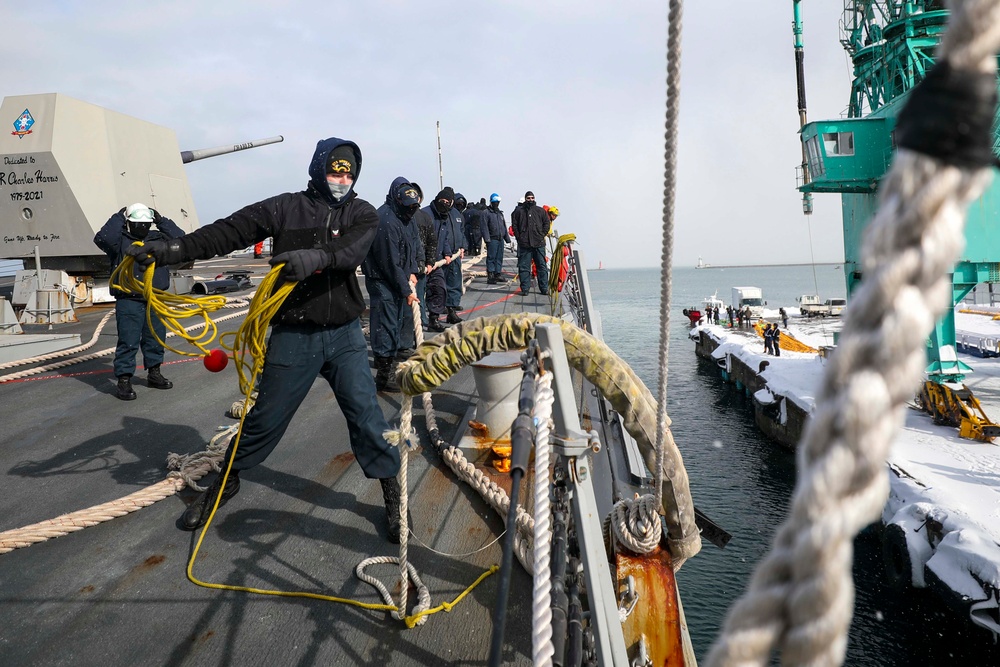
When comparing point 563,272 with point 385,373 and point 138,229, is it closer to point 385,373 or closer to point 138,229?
point 385,373

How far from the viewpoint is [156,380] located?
6.31 metres

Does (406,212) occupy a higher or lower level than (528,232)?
lower

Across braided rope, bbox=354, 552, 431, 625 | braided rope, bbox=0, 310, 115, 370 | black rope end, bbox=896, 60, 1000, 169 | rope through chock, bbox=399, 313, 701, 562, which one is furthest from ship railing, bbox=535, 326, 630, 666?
braided rope, bbox=0, 310, 115, 370

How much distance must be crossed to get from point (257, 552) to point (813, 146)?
76.4 feet

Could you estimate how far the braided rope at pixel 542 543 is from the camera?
4.99 ft

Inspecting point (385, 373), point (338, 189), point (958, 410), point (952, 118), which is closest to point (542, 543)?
point (952, 118)

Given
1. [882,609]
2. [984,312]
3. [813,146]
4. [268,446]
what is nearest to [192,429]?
[268,446]

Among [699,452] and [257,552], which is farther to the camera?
[699,452]

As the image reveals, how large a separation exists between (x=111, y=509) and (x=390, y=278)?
10.6 feet

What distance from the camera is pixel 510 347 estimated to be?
9.23 ft

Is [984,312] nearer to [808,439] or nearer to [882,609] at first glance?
[882,609]

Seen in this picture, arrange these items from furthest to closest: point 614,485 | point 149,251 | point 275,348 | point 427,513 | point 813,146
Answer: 1. point 813,146
2. point 614,485
3. point 427,513
4. point 275,348
5. point 149,251

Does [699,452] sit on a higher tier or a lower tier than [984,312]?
lower

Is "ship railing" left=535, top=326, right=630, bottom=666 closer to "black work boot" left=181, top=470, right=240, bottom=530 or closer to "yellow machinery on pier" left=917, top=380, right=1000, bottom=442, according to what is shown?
"black work boot" left=181, top=470, right=240, bottom=530
